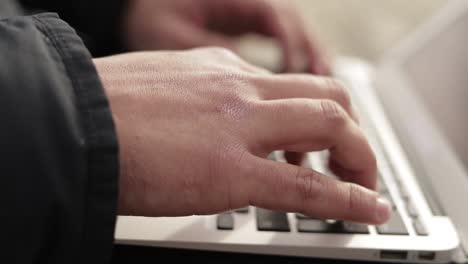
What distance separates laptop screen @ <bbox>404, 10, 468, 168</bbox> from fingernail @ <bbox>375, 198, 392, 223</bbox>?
15 centimetres

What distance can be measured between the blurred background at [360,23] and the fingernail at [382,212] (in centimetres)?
44

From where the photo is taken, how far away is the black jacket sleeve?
253 millimetres

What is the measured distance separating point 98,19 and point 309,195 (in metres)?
0.41

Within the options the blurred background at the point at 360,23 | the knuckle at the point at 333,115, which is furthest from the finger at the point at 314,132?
the blurred background at the point at 360,23

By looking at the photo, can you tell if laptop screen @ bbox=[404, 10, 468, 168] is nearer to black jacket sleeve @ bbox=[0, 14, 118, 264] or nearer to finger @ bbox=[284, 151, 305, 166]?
finger @ bbox=[284, 151, 305, 166]

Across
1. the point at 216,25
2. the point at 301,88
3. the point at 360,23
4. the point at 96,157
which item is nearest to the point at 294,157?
the point at 301,88

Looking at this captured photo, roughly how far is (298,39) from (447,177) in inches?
10.5

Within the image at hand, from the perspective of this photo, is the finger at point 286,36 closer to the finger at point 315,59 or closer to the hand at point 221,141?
the finger at point 315,59

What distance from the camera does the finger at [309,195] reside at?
1.05 feet

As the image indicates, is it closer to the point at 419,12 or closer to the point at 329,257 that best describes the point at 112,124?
the point at 329,257

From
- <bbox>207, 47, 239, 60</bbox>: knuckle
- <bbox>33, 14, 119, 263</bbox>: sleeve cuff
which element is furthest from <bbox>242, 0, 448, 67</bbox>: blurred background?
<bbox>33, 14, 119, 263</bbox>: sleeve cuff

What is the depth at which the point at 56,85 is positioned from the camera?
27cm

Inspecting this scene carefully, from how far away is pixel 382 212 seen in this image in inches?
13.5

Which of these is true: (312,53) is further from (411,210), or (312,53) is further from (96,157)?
(96,157)
